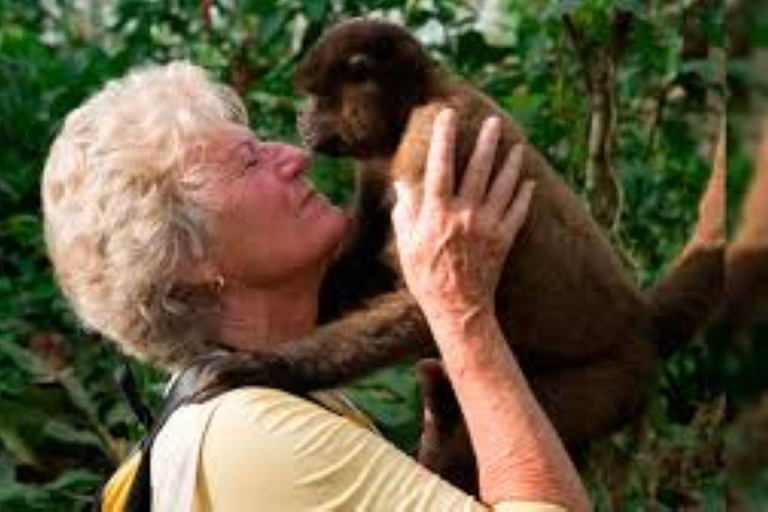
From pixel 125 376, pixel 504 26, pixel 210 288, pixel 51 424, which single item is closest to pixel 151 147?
pixel 210 288

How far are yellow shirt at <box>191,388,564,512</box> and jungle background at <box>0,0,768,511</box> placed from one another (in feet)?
4.29

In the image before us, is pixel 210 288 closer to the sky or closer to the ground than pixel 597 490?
closer to the sky

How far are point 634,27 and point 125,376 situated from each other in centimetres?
213

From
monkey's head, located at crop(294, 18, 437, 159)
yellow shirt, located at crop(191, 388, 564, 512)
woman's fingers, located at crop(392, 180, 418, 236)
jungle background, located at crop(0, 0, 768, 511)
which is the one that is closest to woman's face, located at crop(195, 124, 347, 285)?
woman's fingers, located at crop(392, 180, 418, 236)

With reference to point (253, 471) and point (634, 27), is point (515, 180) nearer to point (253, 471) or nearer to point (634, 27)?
point (253, 471)

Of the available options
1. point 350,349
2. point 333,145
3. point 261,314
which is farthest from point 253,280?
point 333,145

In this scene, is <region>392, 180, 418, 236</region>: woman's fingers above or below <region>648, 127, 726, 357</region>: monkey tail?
above

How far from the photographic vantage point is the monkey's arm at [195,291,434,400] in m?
2.43

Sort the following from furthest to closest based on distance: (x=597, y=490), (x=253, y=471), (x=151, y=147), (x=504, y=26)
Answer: (x=504, y=26), (x=597, y=490), (x=151, y=147), (x=253, y=471)

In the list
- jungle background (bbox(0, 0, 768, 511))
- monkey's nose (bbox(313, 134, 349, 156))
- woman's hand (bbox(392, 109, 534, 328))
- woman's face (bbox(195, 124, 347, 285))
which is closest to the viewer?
woman's hand (bbox(392, 109, 534, 328))

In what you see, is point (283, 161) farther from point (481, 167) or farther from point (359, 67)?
point (359, 67)

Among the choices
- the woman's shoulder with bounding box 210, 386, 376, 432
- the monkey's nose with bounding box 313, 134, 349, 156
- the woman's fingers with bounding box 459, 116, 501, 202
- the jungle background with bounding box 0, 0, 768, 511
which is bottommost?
the jungle background with bounding box 0, 0, 768, 511

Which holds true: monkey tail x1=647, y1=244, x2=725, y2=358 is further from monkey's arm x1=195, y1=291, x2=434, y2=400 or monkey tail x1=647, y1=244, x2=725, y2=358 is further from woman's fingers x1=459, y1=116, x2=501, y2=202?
woman's fingers x1=459, y1=116, x2=501, y2=202

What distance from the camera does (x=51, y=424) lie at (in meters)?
4.09
